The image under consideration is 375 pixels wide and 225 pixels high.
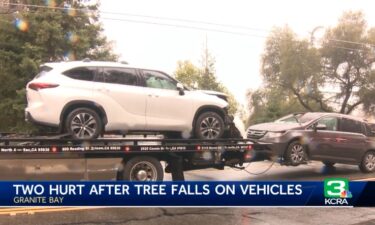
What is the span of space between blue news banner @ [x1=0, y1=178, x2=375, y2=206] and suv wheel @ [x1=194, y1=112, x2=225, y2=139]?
3323 mm

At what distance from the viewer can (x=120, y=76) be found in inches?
349

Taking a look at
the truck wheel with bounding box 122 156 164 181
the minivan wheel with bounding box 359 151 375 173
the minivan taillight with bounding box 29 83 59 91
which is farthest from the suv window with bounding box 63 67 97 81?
the minivan wheel with bounding box 359 151 375 173

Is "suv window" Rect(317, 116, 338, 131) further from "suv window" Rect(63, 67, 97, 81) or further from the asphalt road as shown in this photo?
"suv window" Rect(63, 67, 97, 81)

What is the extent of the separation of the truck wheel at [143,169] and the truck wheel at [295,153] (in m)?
3.99

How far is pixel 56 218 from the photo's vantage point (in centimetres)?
760

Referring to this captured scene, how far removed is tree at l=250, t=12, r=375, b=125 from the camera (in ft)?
116

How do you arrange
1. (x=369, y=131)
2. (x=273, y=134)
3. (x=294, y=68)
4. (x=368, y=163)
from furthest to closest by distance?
(x=294, y=68), (x=369, y=131), (x=368, y=163), (x=273, y=134)

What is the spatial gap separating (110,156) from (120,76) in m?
1.50

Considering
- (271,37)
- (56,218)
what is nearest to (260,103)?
(271,37)

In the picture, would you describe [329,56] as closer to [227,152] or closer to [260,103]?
[260,103]

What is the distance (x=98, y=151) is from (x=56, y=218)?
1408mm

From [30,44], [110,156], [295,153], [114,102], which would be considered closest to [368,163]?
[295,153]

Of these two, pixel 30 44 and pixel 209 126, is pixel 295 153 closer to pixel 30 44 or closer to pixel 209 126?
pixel 209 126

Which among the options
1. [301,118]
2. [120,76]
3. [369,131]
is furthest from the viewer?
[369,131]
